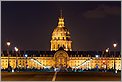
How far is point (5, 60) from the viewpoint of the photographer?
648 feet

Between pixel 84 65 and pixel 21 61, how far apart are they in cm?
2072

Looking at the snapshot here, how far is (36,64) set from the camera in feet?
634

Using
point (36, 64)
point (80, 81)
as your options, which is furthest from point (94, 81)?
point (36, 64)

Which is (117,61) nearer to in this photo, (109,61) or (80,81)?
(109,61)

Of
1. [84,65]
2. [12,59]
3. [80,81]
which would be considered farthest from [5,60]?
[80,81]

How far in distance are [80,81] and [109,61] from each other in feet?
532

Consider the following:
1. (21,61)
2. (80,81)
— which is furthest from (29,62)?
(80,81)

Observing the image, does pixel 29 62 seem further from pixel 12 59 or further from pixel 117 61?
pixel 117 61

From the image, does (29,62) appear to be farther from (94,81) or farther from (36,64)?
(94,81)

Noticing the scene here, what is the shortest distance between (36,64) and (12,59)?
10096 mm

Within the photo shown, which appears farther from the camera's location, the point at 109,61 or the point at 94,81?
the point at 109,61

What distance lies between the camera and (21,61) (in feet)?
647

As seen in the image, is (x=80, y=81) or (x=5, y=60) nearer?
(x=80, y=81)

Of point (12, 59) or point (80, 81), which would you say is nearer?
point (80, 81)
